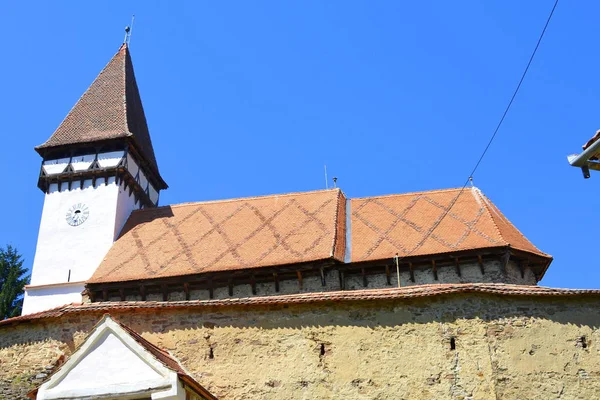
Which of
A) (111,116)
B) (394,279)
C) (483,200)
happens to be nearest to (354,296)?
(394,279)

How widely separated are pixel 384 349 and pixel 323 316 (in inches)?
46.0

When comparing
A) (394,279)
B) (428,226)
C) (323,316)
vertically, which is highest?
(428,226)

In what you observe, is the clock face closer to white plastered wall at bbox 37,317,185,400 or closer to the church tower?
the church tower

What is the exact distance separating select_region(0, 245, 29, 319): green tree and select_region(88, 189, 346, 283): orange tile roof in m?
7.86

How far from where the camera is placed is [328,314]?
34.5 feet

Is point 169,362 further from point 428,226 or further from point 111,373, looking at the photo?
point 428,226

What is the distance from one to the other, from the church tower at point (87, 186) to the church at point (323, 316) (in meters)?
1.21

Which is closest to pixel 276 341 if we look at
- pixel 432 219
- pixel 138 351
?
pixel 138 351

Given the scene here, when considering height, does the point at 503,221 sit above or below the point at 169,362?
above

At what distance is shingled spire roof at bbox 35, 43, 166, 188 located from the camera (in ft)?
69.3

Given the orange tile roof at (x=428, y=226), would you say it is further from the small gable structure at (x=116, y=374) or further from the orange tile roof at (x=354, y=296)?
the small gable structure at (x=116, y=374)

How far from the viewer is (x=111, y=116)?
22.0 m

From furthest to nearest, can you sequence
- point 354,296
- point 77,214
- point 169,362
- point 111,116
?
point 111,116
point 77,214
point 354,296
point 169,362

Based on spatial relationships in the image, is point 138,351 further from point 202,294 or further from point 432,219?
point 432,219
